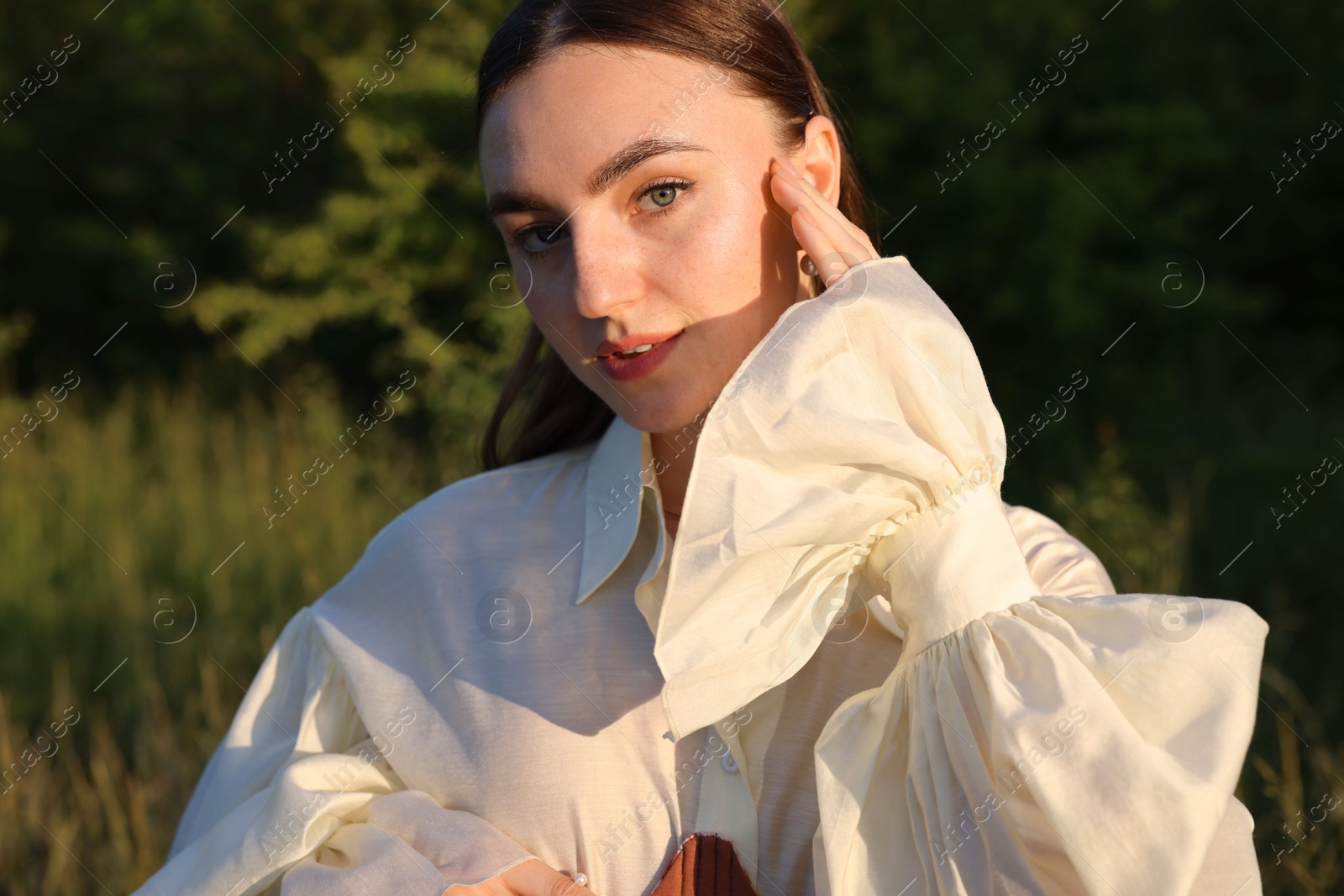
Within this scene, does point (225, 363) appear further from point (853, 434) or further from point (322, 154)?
point (853, 434)


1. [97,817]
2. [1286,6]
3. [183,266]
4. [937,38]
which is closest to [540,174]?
[97,817]

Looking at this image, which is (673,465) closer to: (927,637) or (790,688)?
(790,688)

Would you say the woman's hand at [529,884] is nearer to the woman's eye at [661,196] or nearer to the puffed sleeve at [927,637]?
the puffed sleeve at [927,637]

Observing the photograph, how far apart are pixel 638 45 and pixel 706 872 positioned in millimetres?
1165

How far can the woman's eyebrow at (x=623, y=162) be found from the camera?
160 cm

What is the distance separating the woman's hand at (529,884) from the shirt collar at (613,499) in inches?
16.1

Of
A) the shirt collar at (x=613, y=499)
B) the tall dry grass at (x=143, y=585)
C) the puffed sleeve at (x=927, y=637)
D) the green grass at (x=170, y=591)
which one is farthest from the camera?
the tall dry grass at (x=143, y=585)

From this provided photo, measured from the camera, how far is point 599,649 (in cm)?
180

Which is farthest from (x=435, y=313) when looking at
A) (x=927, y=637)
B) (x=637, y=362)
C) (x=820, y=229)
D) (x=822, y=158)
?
(x=927, y=637)

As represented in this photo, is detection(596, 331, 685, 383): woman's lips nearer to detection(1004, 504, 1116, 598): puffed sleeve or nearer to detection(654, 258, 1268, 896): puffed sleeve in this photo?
detection(654, 258, 1268, 896): puffed sleeve

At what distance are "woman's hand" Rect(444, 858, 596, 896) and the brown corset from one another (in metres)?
0.12

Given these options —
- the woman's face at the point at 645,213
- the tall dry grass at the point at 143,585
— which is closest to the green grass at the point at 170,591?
the tall dry grass at the point at 143,585

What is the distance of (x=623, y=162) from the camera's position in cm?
160

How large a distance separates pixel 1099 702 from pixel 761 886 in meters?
0.57
